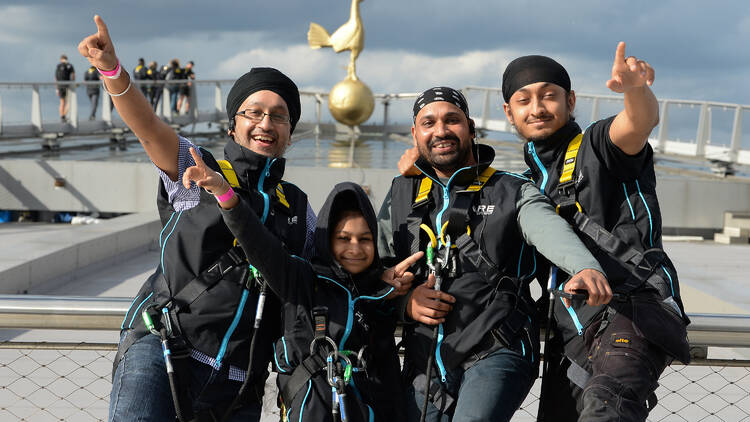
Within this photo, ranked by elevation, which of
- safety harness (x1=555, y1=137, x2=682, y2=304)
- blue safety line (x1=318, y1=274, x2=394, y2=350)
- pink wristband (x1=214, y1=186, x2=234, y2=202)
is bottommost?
blue safety line (x1=318, y1=274, x2=394, y2=350)

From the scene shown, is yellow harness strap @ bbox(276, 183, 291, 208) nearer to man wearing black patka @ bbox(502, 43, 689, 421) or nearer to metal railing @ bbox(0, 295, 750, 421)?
metal railing @ bbox(0, 295, 750, 421)

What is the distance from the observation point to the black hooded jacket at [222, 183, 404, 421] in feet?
8.62

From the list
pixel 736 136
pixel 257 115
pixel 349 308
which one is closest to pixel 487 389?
pixel 349 308

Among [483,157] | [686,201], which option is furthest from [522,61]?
[686,201]

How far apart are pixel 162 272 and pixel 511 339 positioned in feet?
4.71

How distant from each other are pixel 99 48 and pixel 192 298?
1.00m

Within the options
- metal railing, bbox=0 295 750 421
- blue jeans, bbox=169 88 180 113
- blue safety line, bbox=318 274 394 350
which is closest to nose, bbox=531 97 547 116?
blue safety line, bbox=318 274 394 350

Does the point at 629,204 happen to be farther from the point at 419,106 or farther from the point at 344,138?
the point at 344,138

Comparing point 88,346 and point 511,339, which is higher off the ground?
point 511,339

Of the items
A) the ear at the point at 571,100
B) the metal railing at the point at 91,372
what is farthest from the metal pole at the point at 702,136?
the ear at the point at 571,100

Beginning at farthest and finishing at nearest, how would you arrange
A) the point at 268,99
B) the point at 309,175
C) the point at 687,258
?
the point at 309,175 < the point at 687,258 < the point at 268,99

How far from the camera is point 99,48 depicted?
2.55 metres

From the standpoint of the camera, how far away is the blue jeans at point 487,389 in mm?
2615

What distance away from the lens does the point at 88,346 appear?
3.23 m
